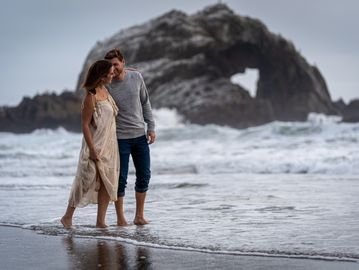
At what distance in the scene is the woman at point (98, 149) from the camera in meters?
5.65

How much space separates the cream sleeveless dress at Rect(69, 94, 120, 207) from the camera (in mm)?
5695

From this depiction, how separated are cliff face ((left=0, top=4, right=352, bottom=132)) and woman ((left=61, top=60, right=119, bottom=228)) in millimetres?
55350

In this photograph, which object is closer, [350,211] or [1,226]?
[1,226]

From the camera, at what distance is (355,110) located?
86.9 meters

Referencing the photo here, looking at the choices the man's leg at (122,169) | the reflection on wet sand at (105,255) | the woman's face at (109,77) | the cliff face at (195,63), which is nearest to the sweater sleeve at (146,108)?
the man's leg at (122,169)

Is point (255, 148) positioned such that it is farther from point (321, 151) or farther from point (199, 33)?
point (199, 33)

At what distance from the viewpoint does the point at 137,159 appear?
6020 millimetres

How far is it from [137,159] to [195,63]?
60.0 meters

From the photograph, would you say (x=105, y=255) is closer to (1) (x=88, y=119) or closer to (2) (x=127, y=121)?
(1) (x=88, y=119)

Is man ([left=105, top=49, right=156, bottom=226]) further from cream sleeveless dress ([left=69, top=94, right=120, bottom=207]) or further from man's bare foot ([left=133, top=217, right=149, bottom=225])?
cream sleeveless dress ([left=69, top=94, right=120, bottom=207])

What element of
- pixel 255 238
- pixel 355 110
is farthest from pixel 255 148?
pixel 355 110

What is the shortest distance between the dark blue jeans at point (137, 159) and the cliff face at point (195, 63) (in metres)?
55.0

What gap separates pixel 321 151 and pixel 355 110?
72131mm

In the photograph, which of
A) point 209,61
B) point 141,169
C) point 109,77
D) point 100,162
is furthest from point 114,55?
point 209,61
